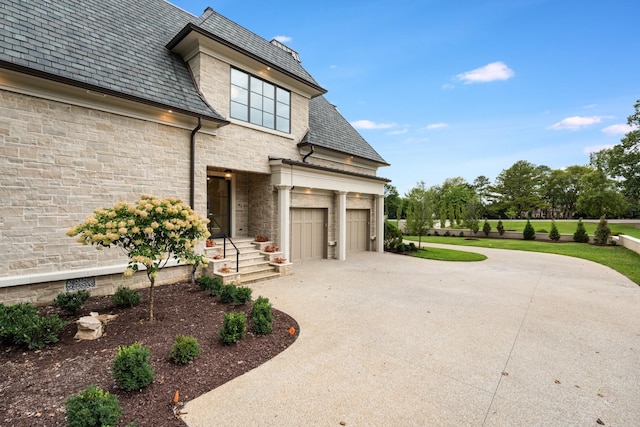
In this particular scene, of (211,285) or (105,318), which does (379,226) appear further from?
(105,318)

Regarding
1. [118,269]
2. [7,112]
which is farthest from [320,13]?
[118,269]

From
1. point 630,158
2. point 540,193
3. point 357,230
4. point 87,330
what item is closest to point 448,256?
point 357,230

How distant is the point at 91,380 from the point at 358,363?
3267 millimetres

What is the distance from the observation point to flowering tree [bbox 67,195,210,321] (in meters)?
4.26

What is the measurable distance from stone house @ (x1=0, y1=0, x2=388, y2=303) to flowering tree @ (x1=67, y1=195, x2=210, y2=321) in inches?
82.2

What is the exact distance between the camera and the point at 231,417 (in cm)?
265

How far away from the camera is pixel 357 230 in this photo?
47.8 ft

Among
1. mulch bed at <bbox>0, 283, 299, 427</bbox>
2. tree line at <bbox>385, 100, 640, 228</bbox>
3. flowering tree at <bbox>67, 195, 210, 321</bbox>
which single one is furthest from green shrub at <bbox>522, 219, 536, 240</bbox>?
flowering tree at <bbox>67, 195, 210, 321</bbox>

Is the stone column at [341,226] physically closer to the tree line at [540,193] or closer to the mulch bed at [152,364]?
the tree line at [540,193]

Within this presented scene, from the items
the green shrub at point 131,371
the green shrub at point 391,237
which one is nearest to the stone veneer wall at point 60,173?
the green shrub at point 131,371

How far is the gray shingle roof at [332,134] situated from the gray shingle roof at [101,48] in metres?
5.03

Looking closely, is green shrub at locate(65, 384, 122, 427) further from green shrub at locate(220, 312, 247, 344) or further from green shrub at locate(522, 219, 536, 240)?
green shrub at locate(522, 219, 536, 240)

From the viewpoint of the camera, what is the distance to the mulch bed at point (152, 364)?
267cm

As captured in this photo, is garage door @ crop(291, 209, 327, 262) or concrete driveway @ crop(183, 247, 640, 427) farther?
garage door @ crop(291, 209, 327, 262)
